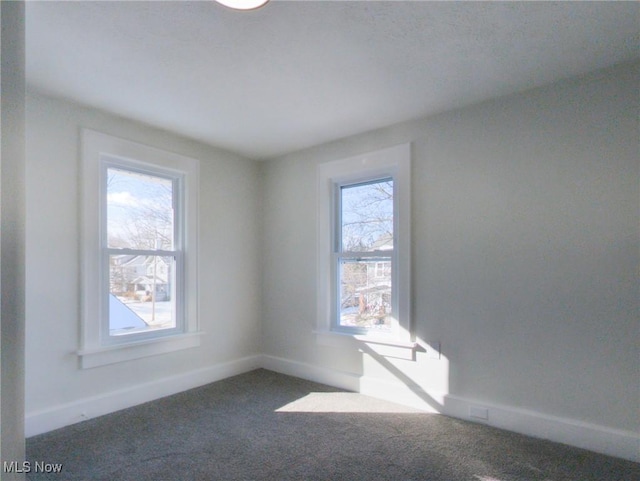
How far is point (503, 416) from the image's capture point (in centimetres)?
267

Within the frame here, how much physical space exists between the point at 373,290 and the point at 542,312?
1422 millimetres

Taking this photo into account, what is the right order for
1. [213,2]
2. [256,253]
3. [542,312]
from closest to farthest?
[213,2], [542,312], [256,253]

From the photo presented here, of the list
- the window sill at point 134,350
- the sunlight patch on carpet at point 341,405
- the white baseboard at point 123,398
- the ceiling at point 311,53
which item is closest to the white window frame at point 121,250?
the window sill at point 134,350

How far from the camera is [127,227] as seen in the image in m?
3.24

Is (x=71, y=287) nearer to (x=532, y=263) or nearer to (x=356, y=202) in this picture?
(x=356, y=202)

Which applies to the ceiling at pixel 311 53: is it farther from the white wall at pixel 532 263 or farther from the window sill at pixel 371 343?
the window sill at pixel 371 343

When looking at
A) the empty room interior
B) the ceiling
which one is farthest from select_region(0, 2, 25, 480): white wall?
the ceiling

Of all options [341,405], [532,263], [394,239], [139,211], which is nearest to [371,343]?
[341,405]

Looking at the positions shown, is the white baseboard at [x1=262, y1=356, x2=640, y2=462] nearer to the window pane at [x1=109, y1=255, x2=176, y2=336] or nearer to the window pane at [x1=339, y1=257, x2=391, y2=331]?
the window pane at [x1=339, y1=257, x2=391, y2=331]

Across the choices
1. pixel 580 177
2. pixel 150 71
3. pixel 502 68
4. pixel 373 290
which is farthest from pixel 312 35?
pixel 373 290

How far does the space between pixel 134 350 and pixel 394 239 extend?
250 centimetres

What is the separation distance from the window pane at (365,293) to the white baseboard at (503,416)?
0.52 meters

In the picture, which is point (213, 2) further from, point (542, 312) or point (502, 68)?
point (542, 312)

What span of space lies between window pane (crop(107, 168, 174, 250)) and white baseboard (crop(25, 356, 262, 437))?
4.07 ft
